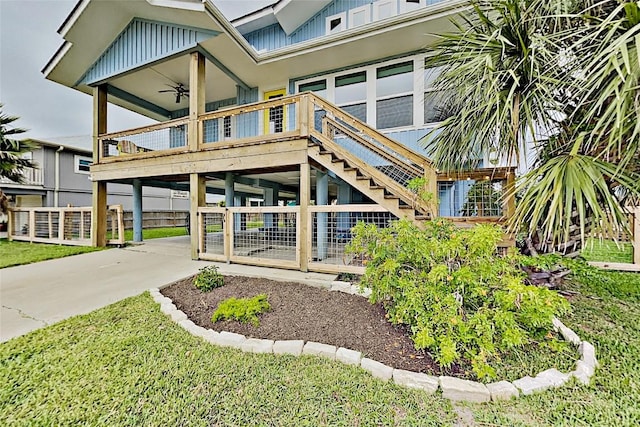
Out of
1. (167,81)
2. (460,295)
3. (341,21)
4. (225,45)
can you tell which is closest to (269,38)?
(341,21)

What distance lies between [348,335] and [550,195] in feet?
7.78

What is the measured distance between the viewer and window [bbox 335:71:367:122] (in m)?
7.62

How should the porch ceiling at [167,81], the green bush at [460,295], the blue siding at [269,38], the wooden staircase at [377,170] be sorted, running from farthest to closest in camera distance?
the blue siding at [269,38]
the porch ceiling at [167,81]
the wooden staircase at [377,170]
the green bush at [460,295]

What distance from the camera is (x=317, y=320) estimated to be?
10.3 ft

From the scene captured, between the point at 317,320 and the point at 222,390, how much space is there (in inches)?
52.3

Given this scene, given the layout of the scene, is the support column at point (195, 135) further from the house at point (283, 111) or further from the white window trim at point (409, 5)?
the white window trim at point (409, 5)

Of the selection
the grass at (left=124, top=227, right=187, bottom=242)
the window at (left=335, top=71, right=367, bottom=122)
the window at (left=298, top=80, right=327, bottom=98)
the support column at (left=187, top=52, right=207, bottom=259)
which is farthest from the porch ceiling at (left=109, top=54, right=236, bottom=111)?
the grass at (left=124, top=227, right=187, bottom=242)

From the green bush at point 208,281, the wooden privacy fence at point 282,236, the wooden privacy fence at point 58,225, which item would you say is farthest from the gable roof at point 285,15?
the green bush at point 208,281

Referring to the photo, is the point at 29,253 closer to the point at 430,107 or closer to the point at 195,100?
the point at 195,100

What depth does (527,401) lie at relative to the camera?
1.91 meters

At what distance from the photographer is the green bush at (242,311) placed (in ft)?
10.2

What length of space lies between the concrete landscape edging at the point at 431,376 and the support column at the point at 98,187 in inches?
291

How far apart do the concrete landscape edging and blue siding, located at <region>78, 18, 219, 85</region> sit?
672 centimetres

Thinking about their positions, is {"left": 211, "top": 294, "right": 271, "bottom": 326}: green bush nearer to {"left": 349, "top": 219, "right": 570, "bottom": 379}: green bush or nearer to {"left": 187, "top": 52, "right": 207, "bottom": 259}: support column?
{"left": 349, "top": 219, "right": 570, "bottom": 379}: green bush
